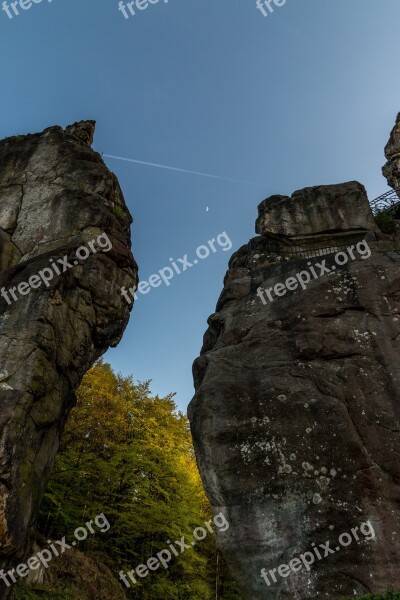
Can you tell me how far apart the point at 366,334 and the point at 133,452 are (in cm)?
989

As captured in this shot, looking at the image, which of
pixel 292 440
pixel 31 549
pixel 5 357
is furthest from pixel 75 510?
pixel 292 440

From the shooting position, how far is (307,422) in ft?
25.7

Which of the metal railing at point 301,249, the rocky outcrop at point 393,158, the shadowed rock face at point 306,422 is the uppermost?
the rocky outcrop at point 393,158

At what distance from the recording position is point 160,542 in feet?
53.1

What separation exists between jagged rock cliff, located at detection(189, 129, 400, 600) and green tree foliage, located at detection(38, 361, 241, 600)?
23.4 feet

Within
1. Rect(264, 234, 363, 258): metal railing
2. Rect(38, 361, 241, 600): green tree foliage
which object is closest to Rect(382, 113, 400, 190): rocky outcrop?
Rect(264, 234, 363, 258): metal railing

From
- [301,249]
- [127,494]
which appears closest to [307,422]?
[301,249]

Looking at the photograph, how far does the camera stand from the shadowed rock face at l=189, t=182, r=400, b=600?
6.63 m

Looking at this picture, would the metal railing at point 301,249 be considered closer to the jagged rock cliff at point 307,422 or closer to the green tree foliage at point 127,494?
the jagged rock cliff at point 307,422

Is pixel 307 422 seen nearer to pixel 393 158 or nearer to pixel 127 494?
pixel 127 494

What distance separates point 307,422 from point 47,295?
717 centimetres

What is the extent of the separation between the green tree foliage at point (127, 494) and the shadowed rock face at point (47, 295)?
4579mm

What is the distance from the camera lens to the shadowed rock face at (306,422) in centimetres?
663

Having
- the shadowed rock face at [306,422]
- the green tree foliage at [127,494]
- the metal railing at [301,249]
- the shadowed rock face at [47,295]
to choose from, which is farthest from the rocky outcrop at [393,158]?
the green tree foliage at [127,494]
